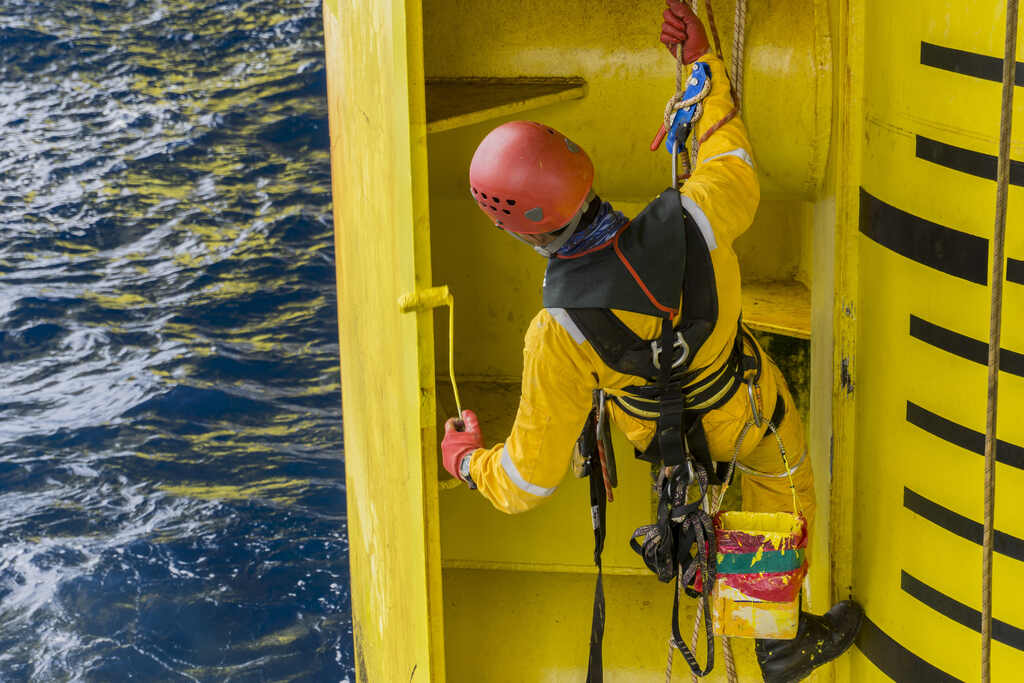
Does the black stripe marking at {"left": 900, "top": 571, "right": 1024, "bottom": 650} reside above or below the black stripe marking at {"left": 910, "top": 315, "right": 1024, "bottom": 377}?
below

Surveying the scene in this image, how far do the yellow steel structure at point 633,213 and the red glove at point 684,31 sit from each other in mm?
368

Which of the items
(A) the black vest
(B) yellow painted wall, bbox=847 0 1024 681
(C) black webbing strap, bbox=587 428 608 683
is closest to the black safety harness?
(A) the black vest

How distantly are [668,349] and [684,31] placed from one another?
2.73 ft

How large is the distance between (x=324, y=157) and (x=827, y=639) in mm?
9377

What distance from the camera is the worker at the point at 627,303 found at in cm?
247

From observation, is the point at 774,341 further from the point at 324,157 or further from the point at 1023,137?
the point at 324,157

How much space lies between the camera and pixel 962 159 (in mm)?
2400

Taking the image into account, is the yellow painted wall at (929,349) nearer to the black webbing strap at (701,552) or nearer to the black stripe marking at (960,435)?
the black stripe marking at (960,435)

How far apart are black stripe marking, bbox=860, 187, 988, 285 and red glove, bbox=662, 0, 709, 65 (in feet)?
1.79

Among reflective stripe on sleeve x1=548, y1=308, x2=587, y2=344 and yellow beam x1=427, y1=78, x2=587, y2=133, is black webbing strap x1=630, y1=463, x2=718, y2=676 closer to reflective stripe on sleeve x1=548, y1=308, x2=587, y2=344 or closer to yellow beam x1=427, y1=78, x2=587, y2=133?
reflective stripe on sleeve x1=548, y1=308, x2=587, y2=344

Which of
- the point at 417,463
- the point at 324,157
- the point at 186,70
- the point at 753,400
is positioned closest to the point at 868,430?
the point at 753,400

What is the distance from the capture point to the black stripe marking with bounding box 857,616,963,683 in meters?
2.74

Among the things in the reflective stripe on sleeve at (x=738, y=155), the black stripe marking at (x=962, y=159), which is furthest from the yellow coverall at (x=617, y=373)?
the black stripe marking at (x=962, y=159)

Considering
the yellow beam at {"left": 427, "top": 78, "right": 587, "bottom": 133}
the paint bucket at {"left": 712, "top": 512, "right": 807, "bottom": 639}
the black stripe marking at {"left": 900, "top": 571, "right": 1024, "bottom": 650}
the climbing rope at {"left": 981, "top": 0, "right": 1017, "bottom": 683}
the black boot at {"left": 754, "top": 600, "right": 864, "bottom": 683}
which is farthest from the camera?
the yellow beam at {"left": 427, "top": 78, "right": 587, "bottom": 133}
